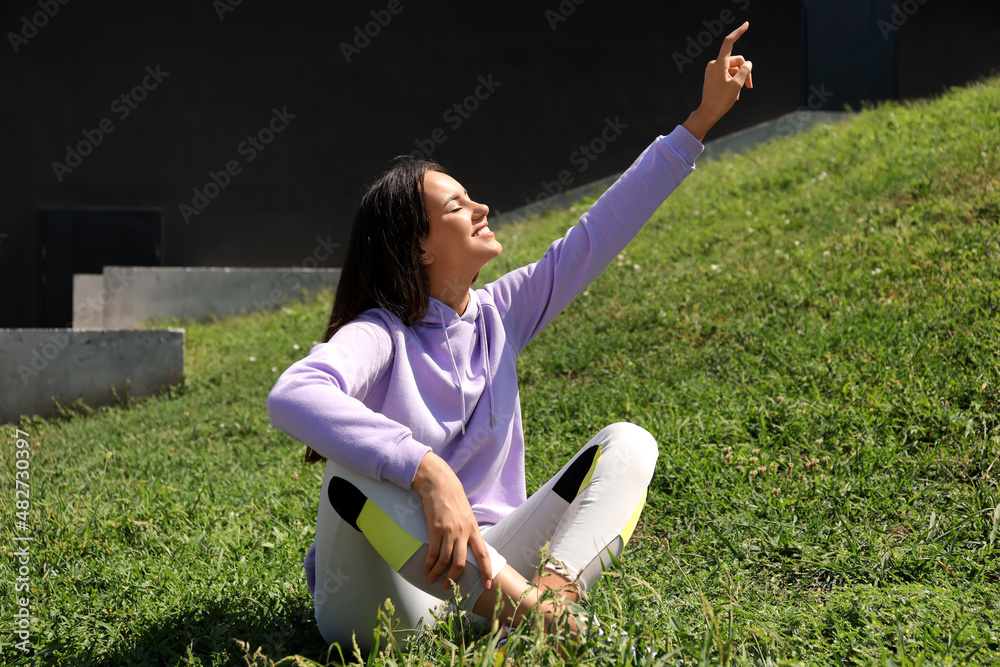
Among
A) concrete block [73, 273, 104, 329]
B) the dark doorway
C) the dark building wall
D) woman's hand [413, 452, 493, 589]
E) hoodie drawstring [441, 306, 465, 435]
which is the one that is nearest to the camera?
woman's hand [413, 452, 493, 589]

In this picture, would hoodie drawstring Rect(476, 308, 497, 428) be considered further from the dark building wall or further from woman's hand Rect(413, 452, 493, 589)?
the dark building wall

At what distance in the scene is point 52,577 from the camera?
2.76 metres

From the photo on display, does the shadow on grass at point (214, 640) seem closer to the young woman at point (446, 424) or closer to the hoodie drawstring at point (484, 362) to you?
the young woman at point (446, 424)

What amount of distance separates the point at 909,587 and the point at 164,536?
2.64 meters

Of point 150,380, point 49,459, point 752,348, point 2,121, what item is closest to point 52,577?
point 49,459

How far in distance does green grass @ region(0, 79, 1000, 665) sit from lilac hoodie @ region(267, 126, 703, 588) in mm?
420

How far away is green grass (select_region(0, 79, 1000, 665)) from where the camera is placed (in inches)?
84.6

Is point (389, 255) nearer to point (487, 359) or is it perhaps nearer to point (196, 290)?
Answer: point (487, 359)

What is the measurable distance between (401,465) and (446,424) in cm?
35

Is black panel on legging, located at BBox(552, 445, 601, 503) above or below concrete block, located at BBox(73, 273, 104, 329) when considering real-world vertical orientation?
above

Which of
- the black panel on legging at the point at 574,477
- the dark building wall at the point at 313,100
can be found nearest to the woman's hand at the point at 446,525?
the black panel on legging at the point at 574,477

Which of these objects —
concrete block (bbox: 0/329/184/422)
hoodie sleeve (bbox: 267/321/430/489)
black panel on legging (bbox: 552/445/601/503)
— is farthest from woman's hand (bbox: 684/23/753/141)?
concrete block (bbox: 0/329/184/422)

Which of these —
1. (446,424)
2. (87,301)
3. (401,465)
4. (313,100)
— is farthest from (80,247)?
(401,465)

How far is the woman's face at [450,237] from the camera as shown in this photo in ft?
6.98
